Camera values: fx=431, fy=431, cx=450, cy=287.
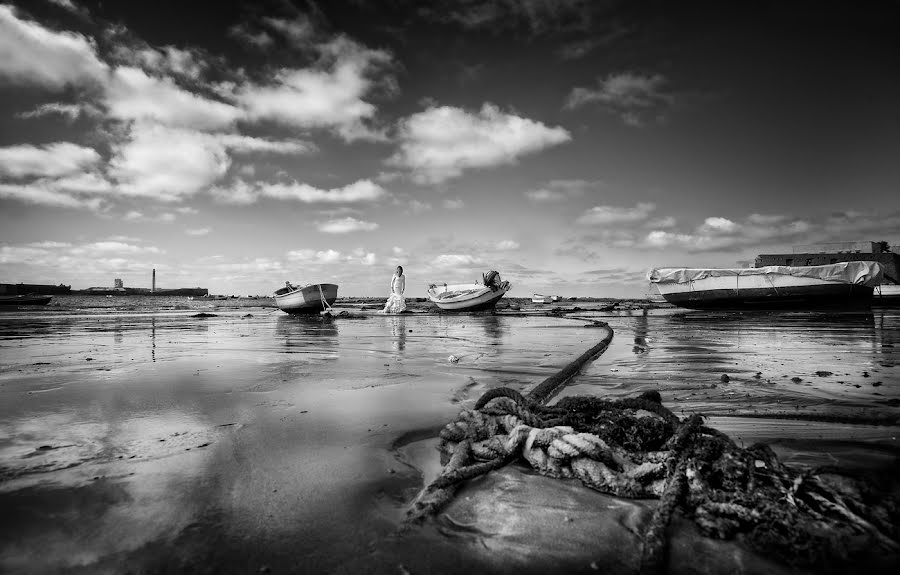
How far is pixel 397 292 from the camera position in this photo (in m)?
23.2

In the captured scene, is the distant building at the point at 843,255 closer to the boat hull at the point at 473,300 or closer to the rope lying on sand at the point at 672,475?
the boat hull at the point at 473,300

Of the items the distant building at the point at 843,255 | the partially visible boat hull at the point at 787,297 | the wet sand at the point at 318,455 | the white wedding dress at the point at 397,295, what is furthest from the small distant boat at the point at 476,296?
the distant building at the point at 843,255

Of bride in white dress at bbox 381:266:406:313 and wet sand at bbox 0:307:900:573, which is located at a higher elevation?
bride in white dress at bbox 381:266:406:313

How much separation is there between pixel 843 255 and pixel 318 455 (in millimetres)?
68927

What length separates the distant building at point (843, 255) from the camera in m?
50.5

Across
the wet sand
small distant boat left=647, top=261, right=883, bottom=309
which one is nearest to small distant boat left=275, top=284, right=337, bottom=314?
the wet sand

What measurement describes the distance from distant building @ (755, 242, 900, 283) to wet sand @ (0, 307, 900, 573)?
196 ft

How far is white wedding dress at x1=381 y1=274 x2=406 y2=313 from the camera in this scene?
74.4 ft

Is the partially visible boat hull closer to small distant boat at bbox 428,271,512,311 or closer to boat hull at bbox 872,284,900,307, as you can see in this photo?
boat hull at bbox 872,284,900,307

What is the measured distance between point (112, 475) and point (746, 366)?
7.20m

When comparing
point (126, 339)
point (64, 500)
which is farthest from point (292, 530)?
point (126, 339)

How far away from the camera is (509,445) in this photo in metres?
2.68

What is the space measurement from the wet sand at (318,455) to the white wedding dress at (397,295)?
15895mm

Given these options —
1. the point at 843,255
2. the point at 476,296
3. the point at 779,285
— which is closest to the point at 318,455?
the point at 476,296
